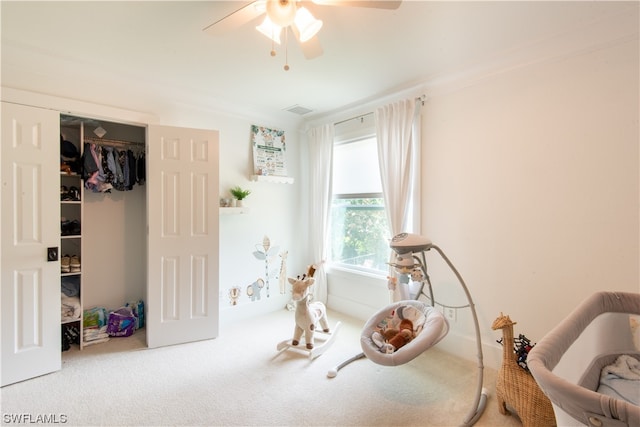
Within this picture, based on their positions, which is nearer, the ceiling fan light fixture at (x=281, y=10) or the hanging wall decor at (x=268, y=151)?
the ceiling fan light fixture at (x=281, y=10)

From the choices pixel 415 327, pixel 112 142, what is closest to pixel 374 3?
pixel 415 327

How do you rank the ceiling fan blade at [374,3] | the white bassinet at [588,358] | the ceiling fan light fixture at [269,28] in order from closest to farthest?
1. the white bassinet at [588,358]
2. the ceiling fan blade at [374,3]
3. the ceiling fan light fixture at [269,28]

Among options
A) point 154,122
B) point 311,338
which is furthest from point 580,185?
point 154,122

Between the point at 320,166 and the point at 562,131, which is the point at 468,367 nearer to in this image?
the point at 562,131

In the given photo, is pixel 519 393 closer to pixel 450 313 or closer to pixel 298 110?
pixel 450 313

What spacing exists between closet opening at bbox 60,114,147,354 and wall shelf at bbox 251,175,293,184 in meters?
1.20

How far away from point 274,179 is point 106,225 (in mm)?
1842

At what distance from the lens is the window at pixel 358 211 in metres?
3.26

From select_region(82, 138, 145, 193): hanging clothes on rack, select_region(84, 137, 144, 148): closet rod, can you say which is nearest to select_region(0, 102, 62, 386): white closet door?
select_region(82, 138, 145, 193): hanging clothes on rack

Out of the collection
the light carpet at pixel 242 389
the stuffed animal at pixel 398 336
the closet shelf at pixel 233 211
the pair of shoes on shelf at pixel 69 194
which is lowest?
the light carpet at pixel 242 389

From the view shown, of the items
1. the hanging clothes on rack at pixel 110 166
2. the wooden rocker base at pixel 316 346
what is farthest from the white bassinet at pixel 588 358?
the hanging clothes on rack at pixel 110 166

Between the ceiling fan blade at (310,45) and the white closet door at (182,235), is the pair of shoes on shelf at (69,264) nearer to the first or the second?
the white closet door at (182,235)

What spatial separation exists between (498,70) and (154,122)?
123 inches

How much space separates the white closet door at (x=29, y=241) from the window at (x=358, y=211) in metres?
2.75
